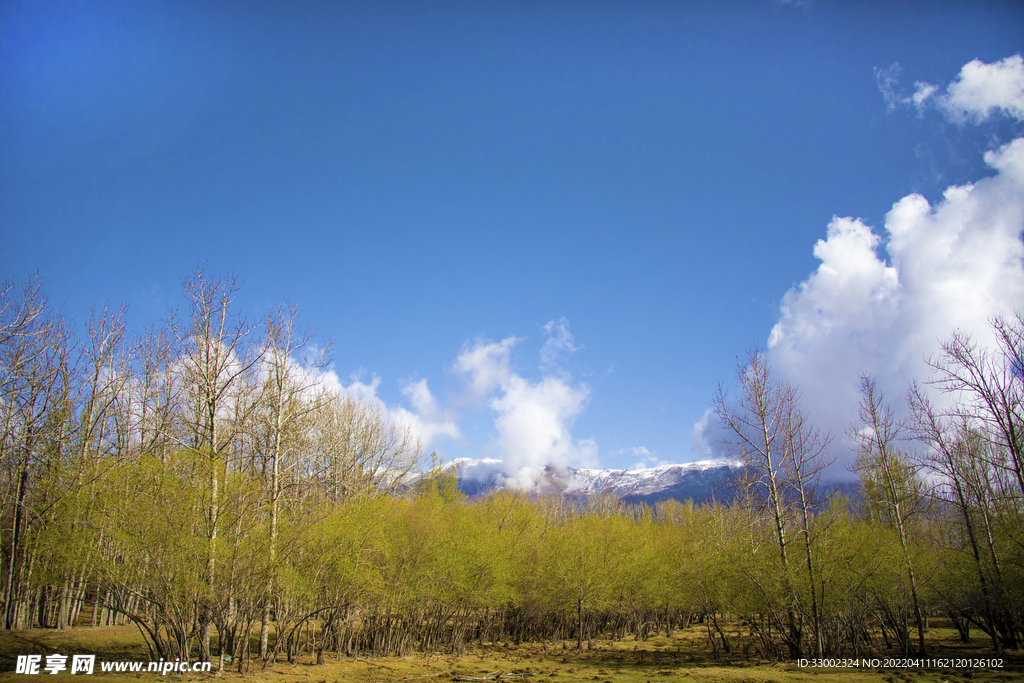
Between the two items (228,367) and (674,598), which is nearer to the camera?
(228,367)

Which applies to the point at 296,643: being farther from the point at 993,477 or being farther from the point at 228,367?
the point at 993,477

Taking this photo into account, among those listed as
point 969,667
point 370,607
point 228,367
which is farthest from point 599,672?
point 228,367

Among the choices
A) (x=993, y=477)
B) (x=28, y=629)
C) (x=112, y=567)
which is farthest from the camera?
(x=993, y=477)

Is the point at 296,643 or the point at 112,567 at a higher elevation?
the point at 112,567

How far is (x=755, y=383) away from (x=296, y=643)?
65.2ft

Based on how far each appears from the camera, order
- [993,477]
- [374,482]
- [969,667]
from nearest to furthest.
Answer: [969,667] → [993,477] → [374,482]

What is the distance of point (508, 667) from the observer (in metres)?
18.9

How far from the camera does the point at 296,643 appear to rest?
690 inches

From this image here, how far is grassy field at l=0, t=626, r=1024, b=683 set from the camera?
14.1m

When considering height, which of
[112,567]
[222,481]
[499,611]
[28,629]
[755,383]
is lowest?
[499,611]

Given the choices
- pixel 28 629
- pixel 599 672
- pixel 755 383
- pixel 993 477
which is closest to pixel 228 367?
pixel 28 629

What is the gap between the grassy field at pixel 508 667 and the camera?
14.1 meters

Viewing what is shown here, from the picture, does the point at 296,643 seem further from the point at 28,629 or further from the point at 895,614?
the point at 895,614

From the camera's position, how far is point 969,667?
16.0 metres
